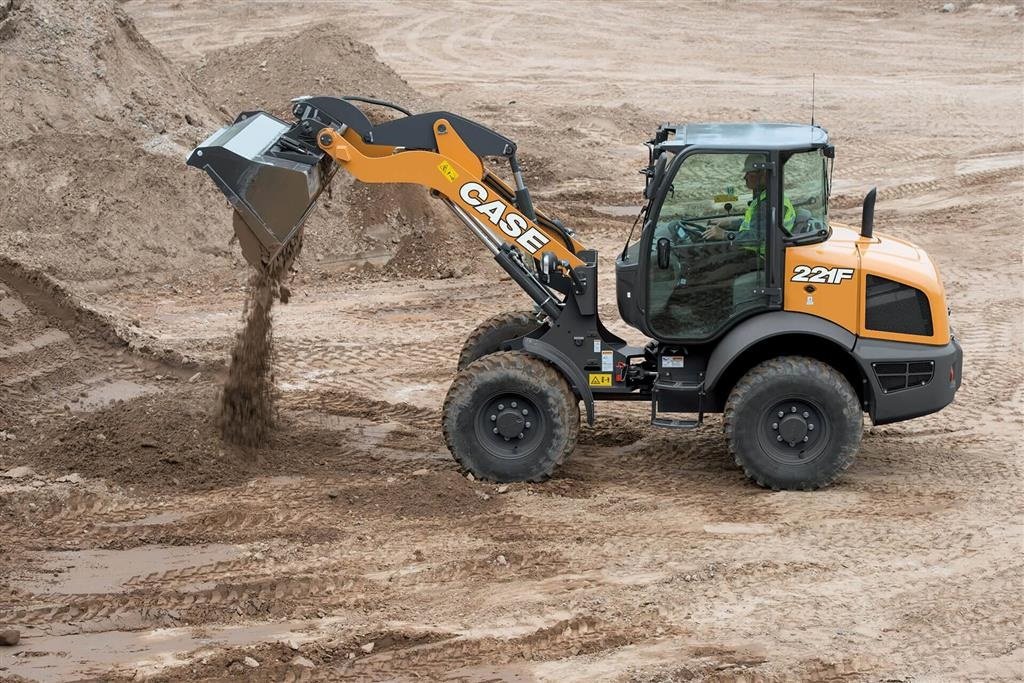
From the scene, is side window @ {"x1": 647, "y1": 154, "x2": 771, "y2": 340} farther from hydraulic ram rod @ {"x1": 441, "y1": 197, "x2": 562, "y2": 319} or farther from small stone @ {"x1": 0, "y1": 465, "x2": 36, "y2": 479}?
small stone @ {"x1": 0, "y1": 465, "x2": 36, "y2": 479}

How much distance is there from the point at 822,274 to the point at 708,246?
724mm

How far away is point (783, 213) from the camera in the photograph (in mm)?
8102

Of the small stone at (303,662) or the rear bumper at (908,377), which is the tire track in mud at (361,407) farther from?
the small stone at (303,662)

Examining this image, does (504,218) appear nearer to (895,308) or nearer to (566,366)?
(566,366)

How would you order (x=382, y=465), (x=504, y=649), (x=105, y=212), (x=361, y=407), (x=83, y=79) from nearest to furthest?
(x=504, y=649)
(x=382, y=465)
(x=361, y=407)
(x=105, y=212)
(x=83, y=79)

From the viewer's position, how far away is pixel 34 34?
612 inches

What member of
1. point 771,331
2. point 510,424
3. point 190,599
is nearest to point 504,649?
point 190,599

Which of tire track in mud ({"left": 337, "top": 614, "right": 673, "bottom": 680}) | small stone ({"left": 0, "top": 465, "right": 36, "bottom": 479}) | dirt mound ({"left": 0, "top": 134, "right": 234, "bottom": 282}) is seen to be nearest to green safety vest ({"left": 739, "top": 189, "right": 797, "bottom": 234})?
tire track in mud ({"left": 337, "top": 614, "right": 673, "bottom": 680})

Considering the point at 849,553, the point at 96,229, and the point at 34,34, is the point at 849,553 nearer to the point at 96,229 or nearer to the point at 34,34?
the point at 96,229

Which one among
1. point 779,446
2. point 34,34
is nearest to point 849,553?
point 779,446

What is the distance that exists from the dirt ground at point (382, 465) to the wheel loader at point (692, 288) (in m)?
0.49

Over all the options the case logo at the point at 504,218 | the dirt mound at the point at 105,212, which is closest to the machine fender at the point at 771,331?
the case logo at the point at 504,218

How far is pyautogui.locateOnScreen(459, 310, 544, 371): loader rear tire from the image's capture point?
9.56 m

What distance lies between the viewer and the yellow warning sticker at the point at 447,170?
27.2ft
